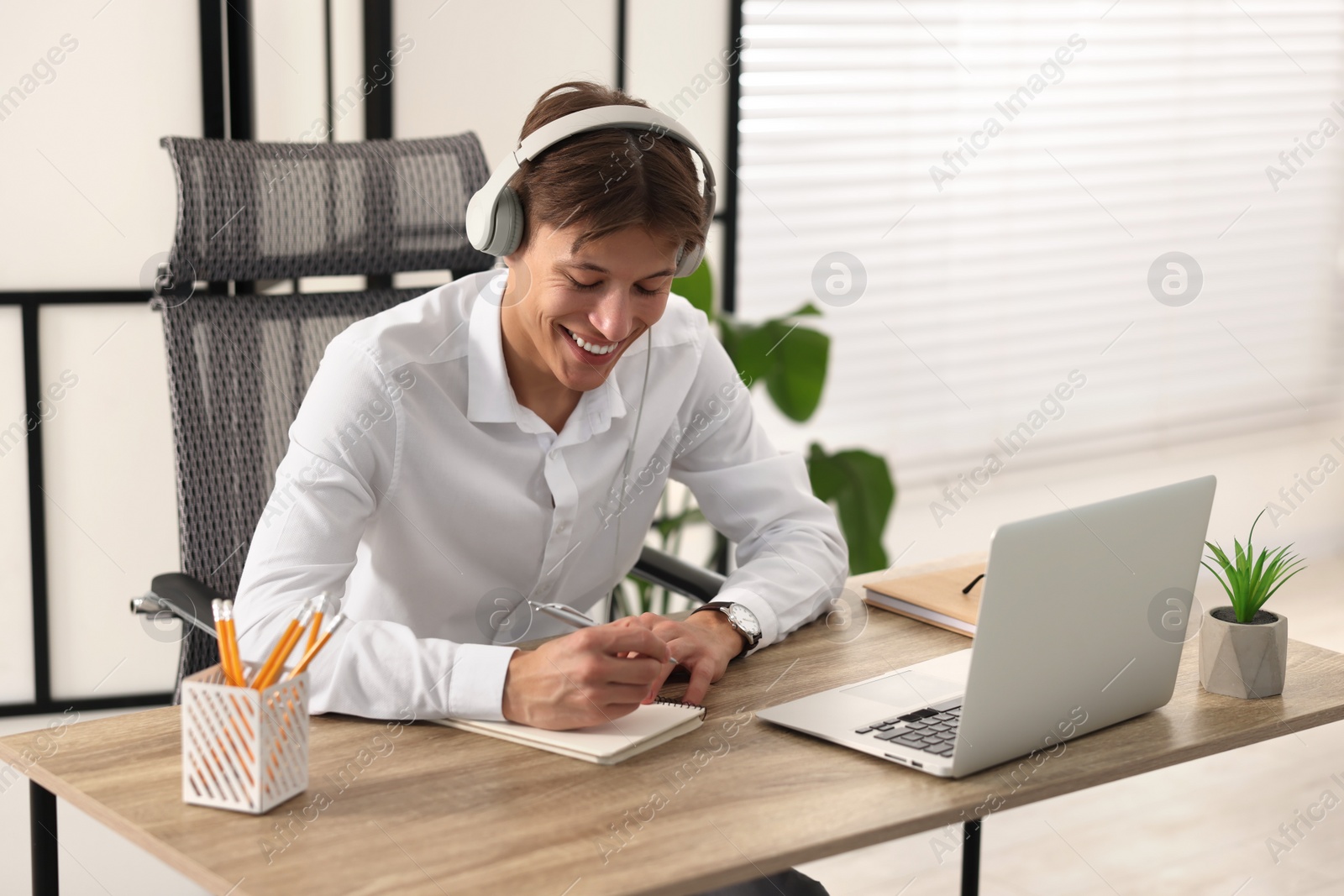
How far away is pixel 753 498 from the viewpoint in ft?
5.47

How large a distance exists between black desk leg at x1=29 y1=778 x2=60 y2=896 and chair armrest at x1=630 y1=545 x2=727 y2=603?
752 millimetres

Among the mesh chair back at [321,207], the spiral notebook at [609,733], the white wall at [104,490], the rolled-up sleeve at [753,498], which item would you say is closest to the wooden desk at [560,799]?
the spiral notebook at [609,733]

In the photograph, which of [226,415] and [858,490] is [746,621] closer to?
[226,415]

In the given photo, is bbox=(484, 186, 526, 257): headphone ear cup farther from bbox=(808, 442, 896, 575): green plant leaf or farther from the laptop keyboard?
bbox=(808, 442, 896, 575): green plant leaf

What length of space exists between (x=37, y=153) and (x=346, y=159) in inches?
33.1

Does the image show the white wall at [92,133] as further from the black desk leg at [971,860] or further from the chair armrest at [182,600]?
the black desk leg at [971,860]

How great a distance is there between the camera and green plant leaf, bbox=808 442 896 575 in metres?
2.70

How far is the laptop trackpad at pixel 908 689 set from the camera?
4.13ft

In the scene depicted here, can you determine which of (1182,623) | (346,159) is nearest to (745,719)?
(1182,623)

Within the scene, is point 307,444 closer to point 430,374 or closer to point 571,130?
point 430,374

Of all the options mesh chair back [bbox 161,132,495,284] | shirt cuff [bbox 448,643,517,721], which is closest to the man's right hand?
shirt cuff [bbox 448,643,517,721]

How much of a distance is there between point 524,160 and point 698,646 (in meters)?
0.50

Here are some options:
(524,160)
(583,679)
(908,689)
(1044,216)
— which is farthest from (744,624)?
(1044,216)

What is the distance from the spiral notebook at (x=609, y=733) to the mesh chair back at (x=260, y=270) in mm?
567
